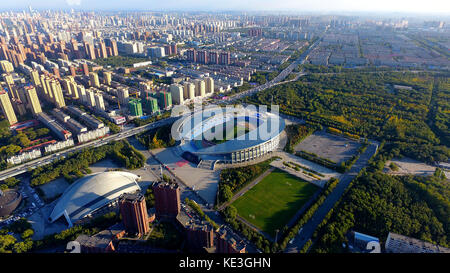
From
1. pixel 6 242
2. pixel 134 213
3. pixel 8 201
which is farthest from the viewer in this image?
pixel 8 201

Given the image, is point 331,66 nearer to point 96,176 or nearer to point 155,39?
point 96,176

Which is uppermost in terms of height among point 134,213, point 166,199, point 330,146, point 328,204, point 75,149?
point 134,213

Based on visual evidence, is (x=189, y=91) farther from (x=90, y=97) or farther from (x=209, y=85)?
(x=90, y=97)

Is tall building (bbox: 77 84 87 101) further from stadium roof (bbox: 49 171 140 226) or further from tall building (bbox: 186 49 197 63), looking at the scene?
tall building (bbox: 186 49 197 63)

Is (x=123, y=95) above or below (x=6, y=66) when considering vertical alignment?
below

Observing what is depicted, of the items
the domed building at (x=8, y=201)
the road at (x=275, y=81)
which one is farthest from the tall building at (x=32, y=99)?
the road at (x=275, y=81)

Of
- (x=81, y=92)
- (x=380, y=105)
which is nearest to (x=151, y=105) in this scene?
(x=81, y=92)
